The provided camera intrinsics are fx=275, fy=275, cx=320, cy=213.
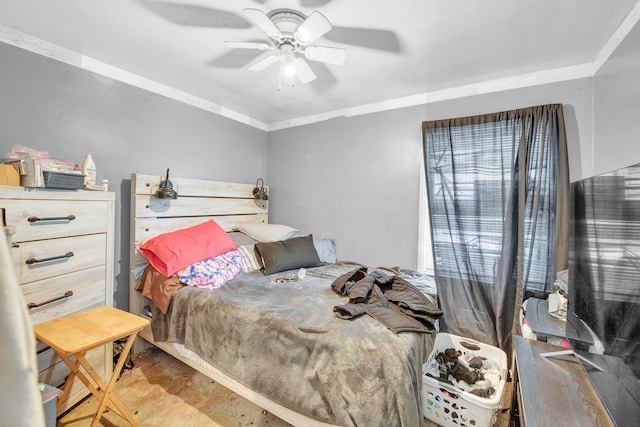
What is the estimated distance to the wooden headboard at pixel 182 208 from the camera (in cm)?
232

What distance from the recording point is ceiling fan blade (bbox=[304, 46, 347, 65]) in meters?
1.68

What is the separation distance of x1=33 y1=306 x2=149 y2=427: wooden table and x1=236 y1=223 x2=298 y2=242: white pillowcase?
1496 millimetres

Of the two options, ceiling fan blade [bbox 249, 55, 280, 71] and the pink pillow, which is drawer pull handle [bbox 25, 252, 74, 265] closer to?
the pink pillow

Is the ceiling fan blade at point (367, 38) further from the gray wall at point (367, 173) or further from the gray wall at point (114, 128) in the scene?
the gray wall at point (114, 128)

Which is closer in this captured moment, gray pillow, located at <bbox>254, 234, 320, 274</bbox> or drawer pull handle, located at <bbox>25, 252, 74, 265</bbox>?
drawer pull handle, located at <bbox>25, 252, 74, 265</bbox>

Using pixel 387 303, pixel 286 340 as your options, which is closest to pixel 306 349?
pixel 286 340

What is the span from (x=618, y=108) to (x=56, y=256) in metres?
3.55

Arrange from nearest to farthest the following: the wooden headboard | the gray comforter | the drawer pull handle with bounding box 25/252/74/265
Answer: the gray comforter → the drawer pull handle with bounding box 25/252/74/265 → the wooden headboard

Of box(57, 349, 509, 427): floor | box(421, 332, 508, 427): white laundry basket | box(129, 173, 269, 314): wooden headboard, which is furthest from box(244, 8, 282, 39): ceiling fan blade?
box(57, 349, 509, 427): floor

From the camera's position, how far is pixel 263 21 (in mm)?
1488

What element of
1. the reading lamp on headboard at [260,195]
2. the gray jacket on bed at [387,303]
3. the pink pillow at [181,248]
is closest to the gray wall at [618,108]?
the gray jacket on bed at [387,303]

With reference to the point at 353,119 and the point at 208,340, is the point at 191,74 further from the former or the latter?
the point at 208,340

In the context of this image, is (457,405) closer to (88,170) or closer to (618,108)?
(618,108)

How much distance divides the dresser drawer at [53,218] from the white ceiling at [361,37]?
45.9 inches
